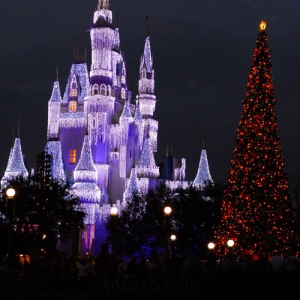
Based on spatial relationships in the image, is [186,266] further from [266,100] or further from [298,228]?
[266,100]

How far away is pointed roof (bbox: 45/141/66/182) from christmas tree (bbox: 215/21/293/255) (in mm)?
32982

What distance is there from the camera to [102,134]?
7100cm

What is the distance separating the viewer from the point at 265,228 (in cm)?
3625

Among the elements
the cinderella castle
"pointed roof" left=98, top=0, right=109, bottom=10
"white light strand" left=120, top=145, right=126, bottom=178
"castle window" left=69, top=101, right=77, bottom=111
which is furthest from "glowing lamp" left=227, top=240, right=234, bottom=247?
"pointed roof" left=98, top=0, right=109, bottom=10

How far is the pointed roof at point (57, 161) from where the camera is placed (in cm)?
6919

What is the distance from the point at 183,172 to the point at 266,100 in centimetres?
4504

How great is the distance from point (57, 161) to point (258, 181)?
35917 millimetres

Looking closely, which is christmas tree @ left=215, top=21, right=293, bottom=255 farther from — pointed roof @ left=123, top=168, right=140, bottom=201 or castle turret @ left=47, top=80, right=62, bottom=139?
castle turret @ left=47, top=80, right=62, bottom=139

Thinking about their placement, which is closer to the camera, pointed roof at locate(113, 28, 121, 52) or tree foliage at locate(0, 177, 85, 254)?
tree foliage at locate(0, 177, 85, 254)

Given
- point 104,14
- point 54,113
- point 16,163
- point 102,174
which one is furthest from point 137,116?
point 16,163

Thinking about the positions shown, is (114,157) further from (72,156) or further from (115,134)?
(72,156)

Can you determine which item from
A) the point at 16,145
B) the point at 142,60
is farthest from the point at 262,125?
the point at 142,60

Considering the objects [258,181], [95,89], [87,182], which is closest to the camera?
[258,181]

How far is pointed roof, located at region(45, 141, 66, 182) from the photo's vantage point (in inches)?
2724
